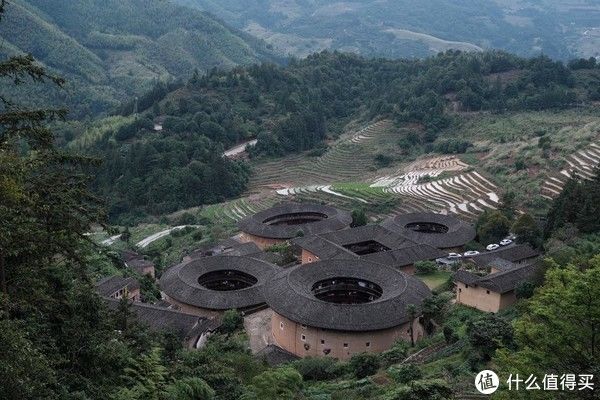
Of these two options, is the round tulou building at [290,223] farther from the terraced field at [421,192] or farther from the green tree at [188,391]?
the green tree at [188,391]

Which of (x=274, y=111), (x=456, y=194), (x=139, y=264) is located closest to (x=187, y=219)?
(x=139, y=264)

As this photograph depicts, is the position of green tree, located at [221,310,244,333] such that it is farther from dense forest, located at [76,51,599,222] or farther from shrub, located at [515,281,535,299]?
dense forest, located at [76,51,599,222]

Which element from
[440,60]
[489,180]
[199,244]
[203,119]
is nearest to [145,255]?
[199,244]

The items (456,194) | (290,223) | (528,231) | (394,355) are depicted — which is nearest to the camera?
(394,355)

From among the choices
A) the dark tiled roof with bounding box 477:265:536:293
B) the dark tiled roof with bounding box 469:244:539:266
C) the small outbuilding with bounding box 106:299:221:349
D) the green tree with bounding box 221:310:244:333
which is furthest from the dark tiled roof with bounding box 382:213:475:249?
the small outbuilding with bounding box 106:299:221:349

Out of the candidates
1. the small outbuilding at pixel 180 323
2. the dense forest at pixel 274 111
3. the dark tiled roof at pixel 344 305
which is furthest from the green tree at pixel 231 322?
the dense forest at pixel 274 111

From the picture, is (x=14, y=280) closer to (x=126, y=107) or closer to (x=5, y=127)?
(x=5, y=127)

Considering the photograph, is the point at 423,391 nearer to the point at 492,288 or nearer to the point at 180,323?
the point at 492,288
